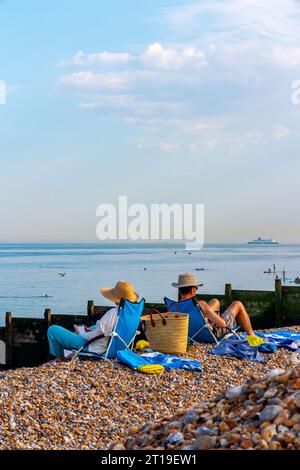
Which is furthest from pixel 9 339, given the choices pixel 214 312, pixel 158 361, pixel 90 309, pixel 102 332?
pixel 158 361

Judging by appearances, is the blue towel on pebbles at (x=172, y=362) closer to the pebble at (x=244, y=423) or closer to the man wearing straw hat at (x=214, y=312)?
the man wearing straw hat at (x=214, y=312)

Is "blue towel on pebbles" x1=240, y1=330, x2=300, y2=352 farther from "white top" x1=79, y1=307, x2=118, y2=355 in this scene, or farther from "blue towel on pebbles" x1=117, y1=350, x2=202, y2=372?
"white top" x1=79, y1=307, x2=118, y2=355

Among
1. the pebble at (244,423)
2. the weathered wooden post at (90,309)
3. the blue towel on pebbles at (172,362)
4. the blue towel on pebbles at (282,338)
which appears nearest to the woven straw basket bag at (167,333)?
the blue towel on pebbles at (172,362)

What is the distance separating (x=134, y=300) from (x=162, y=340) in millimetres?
813

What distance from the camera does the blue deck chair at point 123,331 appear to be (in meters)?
10.3

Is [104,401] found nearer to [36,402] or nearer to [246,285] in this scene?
[36,402]

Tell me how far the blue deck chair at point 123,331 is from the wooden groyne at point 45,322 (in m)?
3.94

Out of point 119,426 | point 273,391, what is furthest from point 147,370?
point 273,391

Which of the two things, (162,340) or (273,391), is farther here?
(162,340)

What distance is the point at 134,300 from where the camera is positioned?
35.2 ft

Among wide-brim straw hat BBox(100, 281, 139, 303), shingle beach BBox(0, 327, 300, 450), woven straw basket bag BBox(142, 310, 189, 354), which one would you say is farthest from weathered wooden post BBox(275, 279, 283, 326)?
wide-brim straw hat BBox(100, 281, 139, 303)

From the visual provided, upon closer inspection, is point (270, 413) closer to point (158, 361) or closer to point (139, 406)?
point (139, 406)

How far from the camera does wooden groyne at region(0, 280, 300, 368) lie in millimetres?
14695

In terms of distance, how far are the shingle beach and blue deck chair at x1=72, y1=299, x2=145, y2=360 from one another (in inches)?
12.5
